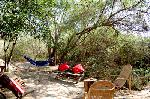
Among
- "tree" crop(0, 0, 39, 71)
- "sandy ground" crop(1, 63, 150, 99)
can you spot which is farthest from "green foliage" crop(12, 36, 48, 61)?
"tree" crop(0, 0, 39, 71)

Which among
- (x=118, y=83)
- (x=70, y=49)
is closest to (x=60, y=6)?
(x=70, y=49)

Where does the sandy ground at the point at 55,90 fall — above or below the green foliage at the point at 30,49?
below

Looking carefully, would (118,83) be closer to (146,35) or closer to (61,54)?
(146,35)

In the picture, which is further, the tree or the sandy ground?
the sandy ground

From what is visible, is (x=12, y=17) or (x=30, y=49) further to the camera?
(x=30, y=49)

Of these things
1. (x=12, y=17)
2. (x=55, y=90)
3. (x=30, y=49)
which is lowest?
(x=55, y=90)

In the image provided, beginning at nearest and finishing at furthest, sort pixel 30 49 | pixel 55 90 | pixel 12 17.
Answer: pixel 12 17
pixel 55 90
pixel 30 49

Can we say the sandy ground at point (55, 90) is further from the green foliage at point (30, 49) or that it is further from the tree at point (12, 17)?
the green foliage at point (30, 49)

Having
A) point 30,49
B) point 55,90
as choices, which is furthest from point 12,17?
point 30,49

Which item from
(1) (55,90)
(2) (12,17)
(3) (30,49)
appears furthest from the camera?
(3) (30,49)

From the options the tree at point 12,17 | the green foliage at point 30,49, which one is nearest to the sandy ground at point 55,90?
the tree at point 12,17

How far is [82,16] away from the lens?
1689 cm

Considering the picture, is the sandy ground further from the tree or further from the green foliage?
the green foliage

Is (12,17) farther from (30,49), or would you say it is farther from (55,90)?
(30,49)
